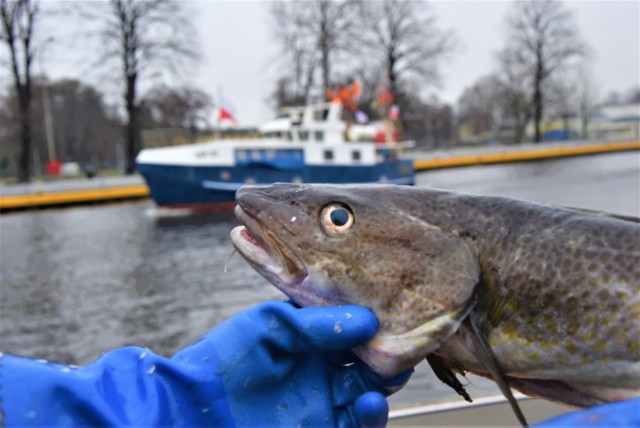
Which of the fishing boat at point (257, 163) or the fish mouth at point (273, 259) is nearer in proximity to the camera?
the fish mouth at point (273, 259)

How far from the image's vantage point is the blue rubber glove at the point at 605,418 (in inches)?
44.5

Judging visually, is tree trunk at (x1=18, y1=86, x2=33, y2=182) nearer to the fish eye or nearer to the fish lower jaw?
the fish eye

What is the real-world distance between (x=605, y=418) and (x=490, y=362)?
1.24 ft

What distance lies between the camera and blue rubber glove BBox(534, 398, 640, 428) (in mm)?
1131

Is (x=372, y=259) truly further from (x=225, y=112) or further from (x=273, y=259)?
(x=225, y=112)

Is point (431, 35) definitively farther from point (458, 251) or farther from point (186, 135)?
point (458, 251)

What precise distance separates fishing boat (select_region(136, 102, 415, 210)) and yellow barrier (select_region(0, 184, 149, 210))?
4.40 metres

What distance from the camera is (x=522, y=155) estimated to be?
4056 cm

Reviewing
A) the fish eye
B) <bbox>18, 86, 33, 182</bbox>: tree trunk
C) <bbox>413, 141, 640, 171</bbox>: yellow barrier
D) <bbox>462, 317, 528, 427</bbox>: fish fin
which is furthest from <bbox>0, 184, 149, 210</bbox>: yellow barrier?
<bbox>462, 317, 528, 427</bbox>: fish fin

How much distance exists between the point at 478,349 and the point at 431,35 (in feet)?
160

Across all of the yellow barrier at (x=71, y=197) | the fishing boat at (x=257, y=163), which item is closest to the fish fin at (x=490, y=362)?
the fishing boat at (x=257, y=163)

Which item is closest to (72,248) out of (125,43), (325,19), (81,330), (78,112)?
(81,330)

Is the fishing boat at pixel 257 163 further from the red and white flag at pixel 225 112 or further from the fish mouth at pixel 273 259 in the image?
the fish mouth at pixel 273 259

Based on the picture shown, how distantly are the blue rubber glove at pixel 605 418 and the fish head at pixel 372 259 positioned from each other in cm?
41
